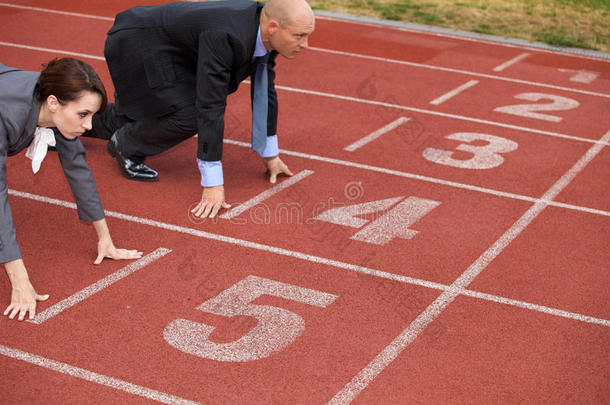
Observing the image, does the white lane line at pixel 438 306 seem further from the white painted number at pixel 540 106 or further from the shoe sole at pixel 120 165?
the shoe sole at pixel 120 165

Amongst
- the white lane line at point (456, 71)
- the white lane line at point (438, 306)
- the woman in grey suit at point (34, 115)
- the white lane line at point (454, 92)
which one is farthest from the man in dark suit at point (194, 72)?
the white lane line at point (456, 71)

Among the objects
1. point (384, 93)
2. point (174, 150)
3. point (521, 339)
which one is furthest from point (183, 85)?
point (384, 93)

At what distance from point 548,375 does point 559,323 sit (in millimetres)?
579

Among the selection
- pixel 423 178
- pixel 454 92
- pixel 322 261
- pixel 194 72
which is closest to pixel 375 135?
pixel 423 178

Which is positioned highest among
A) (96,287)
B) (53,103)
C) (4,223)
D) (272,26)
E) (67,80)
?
(272,26)

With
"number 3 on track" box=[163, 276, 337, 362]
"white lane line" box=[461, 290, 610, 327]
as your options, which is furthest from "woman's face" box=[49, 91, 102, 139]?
"white lane line" box=[461, 290, 610, 327]

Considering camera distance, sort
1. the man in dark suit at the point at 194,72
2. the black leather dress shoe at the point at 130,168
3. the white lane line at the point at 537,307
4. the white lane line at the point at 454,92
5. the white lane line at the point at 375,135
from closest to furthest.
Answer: the white lane line at the point at 537,307 < the man in dark suit at the point at 194,72 < the black leather dress shoe at the point at 130,168 < the white lane line at the point at 375,135 < the white lane line at the point at 454,92

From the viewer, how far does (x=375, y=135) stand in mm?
7547

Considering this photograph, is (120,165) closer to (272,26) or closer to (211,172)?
(211,172)

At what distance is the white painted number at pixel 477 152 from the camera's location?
6.92m

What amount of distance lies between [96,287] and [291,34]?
6.86 ft

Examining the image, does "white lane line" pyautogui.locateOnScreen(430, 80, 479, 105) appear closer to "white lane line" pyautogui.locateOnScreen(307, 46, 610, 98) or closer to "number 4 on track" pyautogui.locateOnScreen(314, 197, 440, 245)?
"white lane line" pyautogui.locateOnScreen(307, 46, 610, 98)

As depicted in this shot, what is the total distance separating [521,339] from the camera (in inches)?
167

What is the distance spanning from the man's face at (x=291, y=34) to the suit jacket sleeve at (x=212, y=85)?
0.28 m
